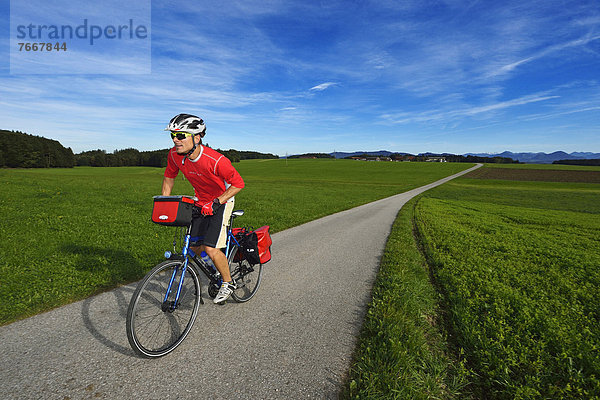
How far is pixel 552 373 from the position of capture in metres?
3.12

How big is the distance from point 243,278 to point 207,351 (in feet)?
5.64

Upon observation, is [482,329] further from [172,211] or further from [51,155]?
[51,155]

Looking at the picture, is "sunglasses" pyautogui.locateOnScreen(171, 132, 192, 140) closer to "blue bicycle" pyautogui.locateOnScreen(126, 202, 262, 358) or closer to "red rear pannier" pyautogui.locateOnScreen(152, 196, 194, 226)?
"red rear pannier" pyautogui.locateOnScreen(152, 196, 194, 226)

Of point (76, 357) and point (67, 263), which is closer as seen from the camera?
point (76, 357)

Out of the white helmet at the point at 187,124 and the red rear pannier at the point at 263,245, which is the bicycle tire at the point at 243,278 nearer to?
the red rear pannier at the point at 263,245

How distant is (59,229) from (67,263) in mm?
3751

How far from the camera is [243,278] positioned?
197 inches

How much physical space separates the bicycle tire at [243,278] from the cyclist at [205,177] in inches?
24.7

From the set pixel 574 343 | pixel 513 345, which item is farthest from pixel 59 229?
pixel 574 343

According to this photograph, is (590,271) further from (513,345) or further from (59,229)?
(59,229)

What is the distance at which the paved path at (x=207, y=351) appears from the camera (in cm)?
272

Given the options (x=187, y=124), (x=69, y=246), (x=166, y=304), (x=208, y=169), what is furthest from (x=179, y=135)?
(x=69, y=246)

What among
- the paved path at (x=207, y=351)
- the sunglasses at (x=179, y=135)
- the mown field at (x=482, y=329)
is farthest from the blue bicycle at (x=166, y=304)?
the mown field at (x=482, y=329)

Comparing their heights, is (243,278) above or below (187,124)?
below
